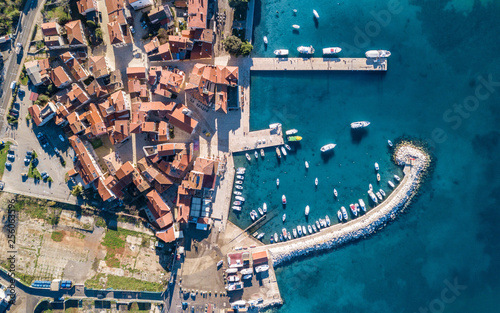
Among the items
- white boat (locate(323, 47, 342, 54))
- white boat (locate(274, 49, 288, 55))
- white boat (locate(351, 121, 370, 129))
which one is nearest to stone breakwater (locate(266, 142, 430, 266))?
white boat (locate(351, 121, 370, 129))

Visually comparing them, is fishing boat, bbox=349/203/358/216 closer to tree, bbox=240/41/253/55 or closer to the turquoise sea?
the turquoise sea

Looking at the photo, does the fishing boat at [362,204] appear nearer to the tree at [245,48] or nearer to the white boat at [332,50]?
the white boat at [332,50]

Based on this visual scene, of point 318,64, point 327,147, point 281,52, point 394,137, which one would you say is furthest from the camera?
point 394,137

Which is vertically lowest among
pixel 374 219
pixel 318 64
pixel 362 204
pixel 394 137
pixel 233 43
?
pixel 374 219

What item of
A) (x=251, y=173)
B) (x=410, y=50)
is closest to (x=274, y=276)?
(x=251, y=173)

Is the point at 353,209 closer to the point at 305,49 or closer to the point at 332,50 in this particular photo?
the point at 332,50

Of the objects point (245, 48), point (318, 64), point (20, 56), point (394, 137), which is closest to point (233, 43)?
point (245, 48)

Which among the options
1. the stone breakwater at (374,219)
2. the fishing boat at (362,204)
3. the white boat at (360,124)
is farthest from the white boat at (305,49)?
the fishing boat at (362,204)
